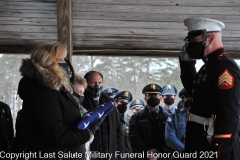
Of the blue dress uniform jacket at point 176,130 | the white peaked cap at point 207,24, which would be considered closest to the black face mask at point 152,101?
the blue dress uniform jacket at point 176,130

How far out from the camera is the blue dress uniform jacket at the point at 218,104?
3.76 meters

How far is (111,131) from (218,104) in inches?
62.2

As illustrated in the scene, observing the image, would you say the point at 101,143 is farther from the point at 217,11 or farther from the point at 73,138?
the point at 217,11

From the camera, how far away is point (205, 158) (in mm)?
3906

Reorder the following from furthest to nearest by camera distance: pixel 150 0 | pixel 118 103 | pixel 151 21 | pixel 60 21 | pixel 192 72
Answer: pixel 118 103 → pixel 151 21 → pixel 150 0 → pixel 60 21 → pixel 192 72

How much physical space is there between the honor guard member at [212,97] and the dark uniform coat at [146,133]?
2633 mm

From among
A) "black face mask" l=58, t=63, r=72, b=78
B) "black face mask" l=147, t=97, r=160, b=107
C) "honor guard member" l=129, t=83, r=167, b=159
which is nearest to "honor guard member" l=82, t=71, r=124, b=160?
"black face mask" l=58, t=63, r=72, b=78

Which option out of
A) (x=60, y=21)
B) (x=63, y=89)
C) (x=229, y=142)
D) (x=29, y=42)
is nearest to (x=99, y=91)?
(x=60, y=21)

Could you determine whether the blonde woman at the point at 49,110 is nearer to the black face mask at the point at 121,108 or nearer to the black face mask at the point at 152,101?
the black face mask at the point at 152,101

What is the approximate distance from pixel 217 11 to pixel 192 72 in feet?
8.00

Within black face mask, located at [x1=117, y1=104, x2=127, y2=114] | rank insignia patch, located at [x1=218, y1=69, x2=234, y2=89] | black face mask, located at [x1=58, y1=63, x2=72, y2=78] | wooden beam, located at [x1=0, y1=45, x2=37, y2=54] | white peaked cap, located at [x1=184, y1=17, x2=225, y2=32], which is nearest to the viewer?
rank insignia patch, located at [x1=218, y1=69, x2=234, y2=89]

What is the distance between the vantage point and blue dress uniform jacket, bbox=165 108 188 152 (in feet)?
21.9

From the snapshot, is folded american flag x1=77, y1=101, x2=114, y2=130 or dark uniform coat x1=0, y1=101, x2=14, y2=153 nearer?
folded american flag x1=77, y1=101, x2=114, y2=130

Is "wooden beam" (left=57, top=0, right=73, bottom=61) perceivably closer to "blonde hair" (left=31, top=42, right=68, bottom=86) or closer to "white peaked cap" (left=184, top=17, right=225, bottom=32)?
"blonde hair" (left=31, top=42, right=68, bottom=86)
